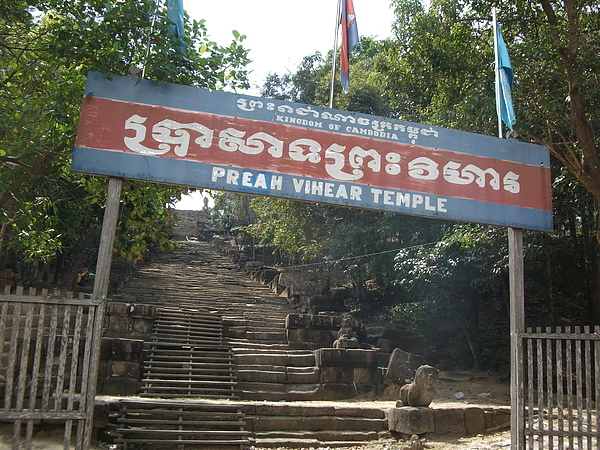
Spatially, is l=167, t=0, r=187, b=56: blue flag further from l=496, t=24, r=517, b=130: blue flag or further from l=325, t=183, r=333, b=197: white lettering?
l=496, t=24, r=517, b=130: blue flag

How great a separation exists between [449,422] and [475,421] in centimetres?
54

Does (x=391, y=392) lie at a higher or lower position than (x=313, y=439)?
higher

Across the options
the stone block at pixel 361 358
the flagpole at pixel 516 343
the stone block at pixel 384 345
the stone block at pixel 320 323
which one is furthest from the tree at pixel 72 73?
the stone block at pixel 384 345

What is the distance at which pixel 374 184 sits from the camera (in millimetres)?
5492

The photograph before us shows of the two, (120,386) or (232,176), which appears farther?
(120,386)

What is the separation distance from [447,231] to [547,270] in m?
2.84

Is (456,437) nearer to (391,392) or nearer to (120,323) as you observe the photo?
(391,392)

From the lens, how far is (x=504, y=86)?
6.59m

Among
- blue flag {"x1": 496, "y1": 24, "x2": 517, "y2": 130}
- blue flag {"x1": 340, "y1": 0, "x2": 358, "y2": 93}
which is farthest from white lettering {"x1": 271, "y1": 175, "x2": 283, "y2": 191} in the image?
blue flag {"x1": 496, "y1": 24, "x2": 517, "y2": 130}

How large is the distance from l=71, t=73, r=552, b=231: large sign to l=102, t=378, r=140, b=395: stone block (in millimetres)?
6752

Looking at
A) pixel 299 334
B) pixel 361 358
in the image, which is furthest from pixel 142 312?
pixel 361 358

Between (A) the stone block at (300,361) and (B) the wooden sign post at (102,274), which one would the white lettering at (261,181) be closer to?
(B) the wooden sign post at (102,274)

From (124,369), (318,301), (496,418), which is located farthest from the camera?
(318,301)

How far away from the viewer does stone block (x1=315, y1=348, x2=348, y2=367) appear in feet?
39.2
